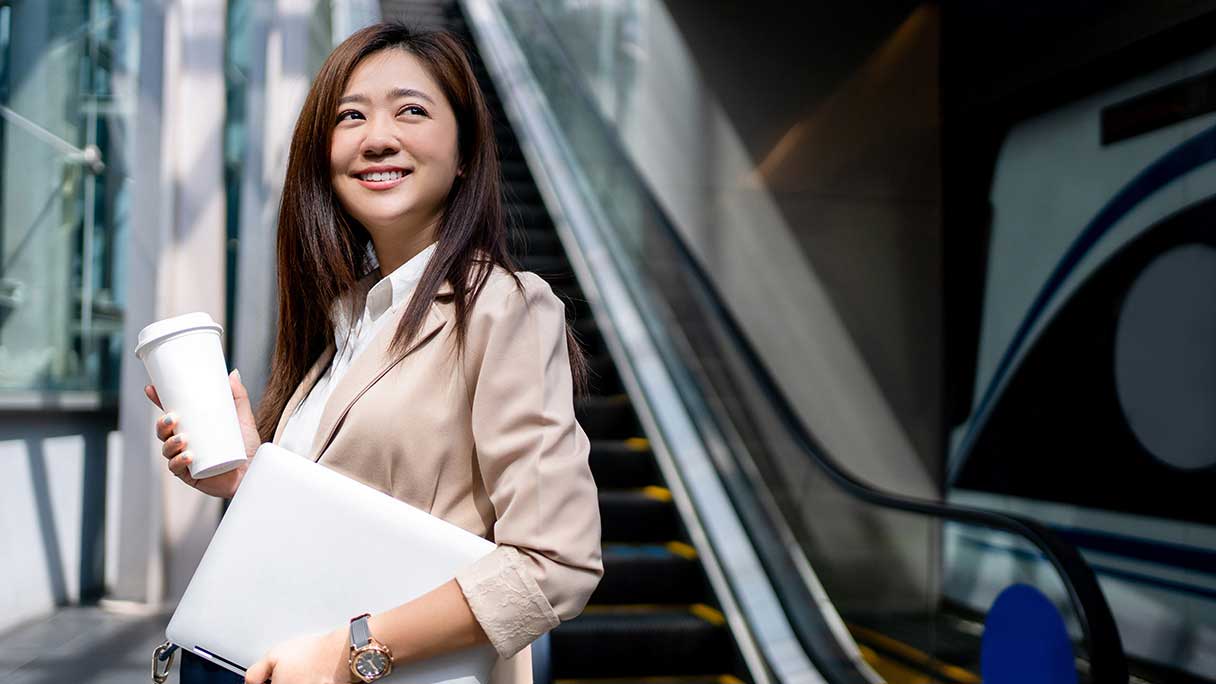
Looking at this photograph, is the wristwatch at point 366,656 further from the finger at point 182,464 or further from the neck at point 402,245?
the neck at point 402,245

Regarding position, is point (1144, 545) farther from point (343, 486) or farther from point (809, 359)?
point (343, 486)

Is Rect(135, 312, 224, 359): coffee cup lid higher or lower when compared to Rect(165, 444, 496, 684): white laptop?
higher

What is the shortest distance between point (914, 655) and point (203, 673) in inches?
126

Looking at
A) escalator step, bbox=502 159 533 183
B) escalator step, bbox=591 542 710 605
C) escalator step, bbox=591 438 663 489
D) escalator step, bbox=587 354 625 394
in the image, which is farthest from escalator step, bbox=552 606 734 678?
escalator step, bbox=502 159 533 183

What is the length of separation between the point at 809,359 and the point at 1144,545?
8.05 ft

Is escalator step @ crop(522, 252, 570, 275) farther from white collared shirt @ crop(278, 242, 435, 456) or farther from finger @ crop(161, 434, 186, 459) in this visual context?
finger @ crop(161, 434, 186, 459)

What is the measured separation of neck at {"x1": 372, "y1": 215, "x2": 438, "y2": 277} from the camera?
50.9 inches

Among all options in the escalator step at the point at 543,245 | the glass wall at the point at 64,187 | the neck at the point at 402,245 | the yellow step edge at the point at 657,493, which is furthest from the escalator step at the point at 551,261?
the neck at the point at 402,245

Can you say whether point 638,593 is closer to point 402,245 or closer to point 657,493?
point 657,493

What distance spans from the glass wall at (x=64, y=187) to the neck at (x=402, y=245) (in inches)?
163

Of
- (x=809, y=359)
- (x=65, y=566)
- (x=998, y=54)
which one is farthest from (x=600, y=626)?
(x=998, y=54)

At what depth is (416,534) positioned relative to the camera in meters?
1.05

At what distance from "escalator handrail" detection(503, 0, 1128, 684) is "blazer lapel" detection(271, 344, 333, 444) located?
82.7 inches

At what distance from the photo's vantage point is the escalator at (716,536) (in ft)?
12.0
